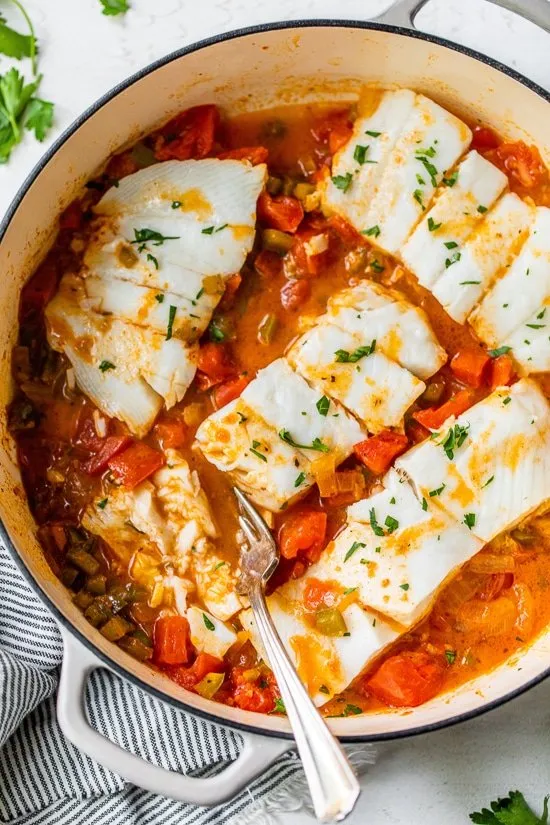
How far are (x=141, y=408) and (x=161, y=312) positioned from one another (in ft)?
1.37

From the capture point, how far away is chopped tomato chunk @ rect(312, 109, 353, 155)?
4340mm

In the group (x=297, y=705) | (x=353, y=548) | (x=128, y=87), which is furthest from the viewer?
(x=353, y=548)

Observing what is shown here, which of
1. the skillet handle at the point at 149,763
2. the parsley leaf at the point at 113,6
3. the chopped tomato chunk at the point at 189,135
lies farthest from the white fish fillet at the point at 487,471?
the parsley leaf at the point at 113,6

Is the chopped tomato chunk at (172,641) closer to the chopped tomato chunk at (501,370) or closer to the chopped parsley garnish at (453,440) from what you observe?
the chopped parsley garnish at (453,440)

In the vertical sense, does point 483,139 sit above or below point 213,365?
above

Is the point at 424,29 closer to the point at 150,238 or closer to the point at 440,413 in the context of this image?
the point at 150,238

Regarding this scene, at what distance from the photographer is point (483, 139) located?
14.5ft

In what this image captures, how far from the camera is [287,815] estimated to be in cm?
427

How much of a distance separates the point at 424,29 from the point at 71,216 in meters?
1.74

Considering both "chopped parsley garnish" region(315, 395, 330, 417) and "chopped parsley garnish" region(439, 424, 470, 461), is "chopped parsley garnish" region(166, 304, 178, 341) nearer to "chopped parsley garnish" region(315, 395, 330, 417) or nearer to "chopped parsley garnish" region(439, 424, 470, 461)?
"chopped parsley garnish" region(315, 395, 330, 417)

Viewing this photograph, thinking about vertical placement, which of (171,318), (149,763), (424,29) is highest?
(424,29)

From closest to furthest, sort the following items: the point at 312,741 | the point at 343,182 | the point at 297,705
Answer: the point at 312,741, the point at 297,705, the point at 343,182

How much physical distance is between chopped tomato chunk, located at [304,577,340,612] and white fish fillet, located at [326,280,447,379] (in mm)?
987

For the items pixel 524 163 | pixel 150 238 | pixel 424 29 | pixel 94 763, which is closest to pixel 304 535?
pixel 94 763
